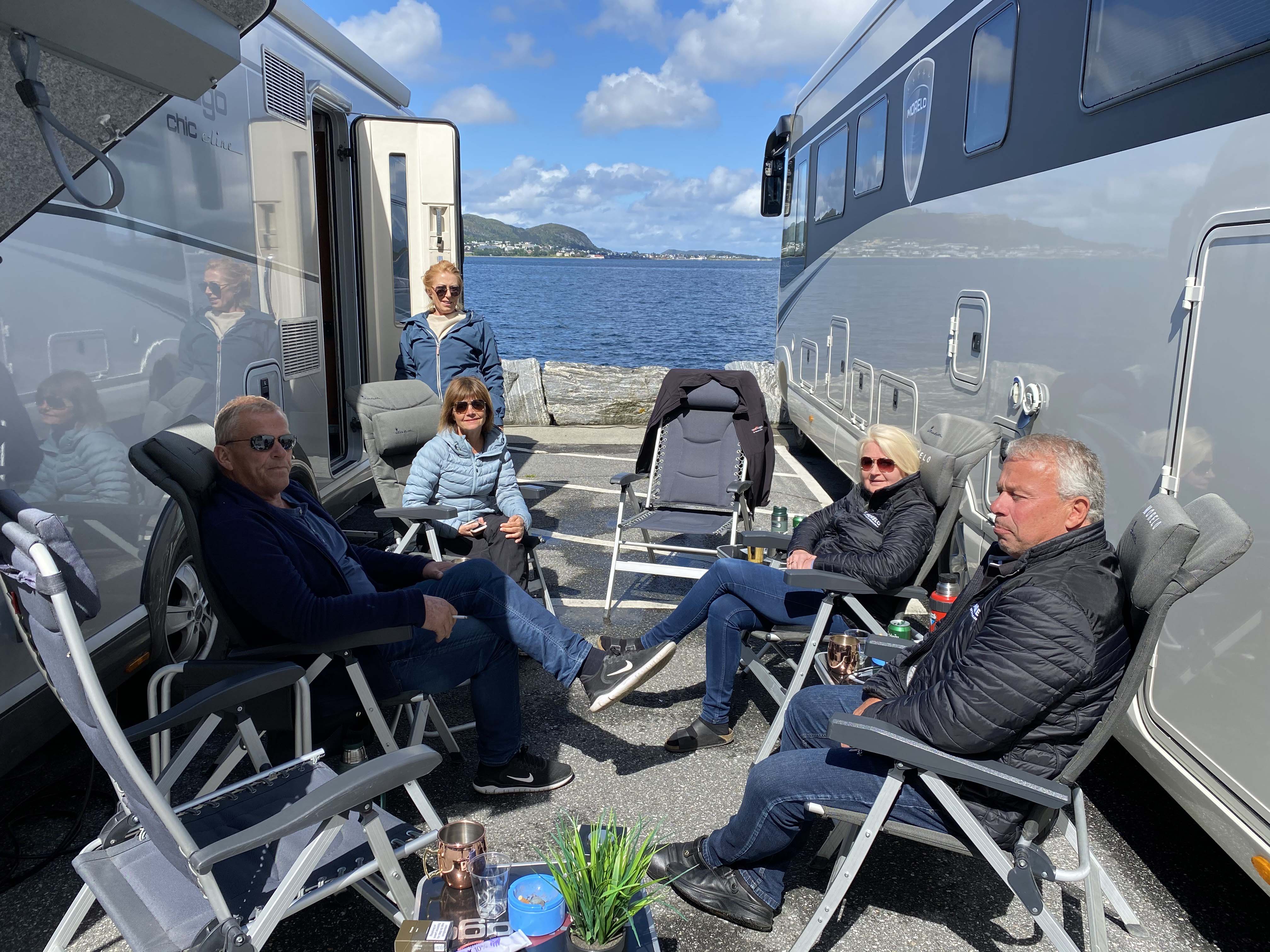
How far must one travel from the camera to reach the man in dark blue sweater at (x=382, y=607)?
250 cm

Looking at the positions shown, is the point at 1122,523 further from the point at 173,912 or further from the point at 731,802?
the point at 173,912

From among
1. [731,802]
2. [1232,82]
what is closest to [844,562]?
[731,802]

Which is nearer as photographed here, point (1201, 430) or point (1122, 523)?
point (1201, 430)

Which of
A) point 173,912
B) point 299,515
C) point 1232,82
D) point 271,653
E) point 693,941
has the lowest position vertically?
point 693,941

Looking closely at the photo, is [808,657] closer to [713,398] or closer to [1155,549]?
[1155,549]

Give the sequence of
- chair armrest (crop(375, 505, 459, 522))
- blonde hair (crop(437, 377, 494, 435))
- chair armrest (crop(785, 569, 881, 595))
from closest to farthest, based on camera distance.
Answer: chair armrest (crop(785, 569, 881, 595)) → chair armrest (crop(375, 505, 459, 522)) → blonde hair (crop(437, 377, 494, 435))

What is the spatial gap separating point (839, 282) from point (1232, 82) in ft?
13.5

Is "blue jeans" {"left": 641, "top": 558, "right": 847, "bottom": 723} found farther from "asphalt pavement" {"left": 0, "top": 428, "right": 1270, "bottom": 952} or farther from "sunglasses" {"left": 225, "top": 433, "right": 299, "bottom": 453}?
"sunglasses" {"left": 225, "top": 433, "right": 299, "bottom": 453}

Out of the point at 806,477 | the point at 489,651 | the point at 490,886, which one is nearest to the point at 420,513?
the point at 489,651

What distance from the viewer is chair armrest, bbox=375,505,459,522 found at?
396 cm

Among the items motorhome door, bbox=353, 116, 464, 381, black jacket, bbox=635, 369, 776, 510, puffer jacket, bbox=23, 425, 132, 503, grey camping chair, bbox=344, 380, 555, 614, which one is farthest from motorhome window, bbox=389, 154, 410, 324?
puffer jacket, bbox=23, 425, 132, 503

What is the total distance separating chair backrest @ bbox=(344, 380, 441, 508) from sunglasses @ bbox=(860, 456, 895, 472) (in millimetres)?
2382

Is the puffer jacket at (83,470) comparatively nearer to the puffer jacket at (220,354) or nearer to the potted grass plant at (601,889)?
the puffer jacket at (220,354)

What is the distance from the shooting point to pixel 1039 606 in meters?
1.94
